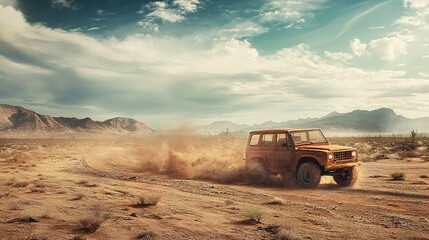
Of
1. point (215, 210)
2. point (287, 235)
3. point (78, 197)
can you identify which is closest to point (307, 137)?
point (215, 210)

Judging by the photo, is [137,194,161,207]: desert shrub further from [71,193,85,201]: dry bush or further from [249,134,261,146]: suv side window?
[249,134,261,146]: suv side window

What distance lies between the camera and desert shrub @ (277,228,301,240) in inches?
265

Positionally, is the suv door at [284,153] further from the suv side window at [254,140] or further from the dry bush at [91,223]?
the dry bush at [91,223]

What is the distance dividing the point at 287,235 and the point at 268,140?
315 inches

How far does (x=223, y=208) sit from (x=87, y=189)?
231 inches

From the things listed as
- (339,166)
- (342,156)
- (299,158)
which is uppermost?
Answer: (342,156)

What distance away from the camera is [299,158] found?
43.4ft

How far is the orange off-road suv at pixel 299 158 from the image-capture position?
41.8 feet

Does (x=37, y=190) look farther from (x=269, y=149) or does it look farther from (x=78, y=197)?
(x=269, y=149)

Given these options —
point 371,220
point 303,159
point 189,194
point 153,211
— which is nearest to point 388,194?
point 303,159

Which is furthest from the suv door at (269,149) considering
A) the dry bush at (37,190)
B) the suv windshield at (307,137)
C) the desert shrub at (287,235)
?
the dry bush at (37,190)

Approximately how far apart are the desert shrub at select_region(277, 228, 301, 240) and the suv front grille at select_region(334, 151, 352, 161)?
20.6 feet

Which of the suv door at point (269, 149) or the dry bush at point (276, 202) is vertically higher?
the suv door at point (269, 149)

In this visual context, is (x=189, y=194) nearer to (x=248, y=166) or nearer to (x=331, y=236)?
(x=248, y=166)
